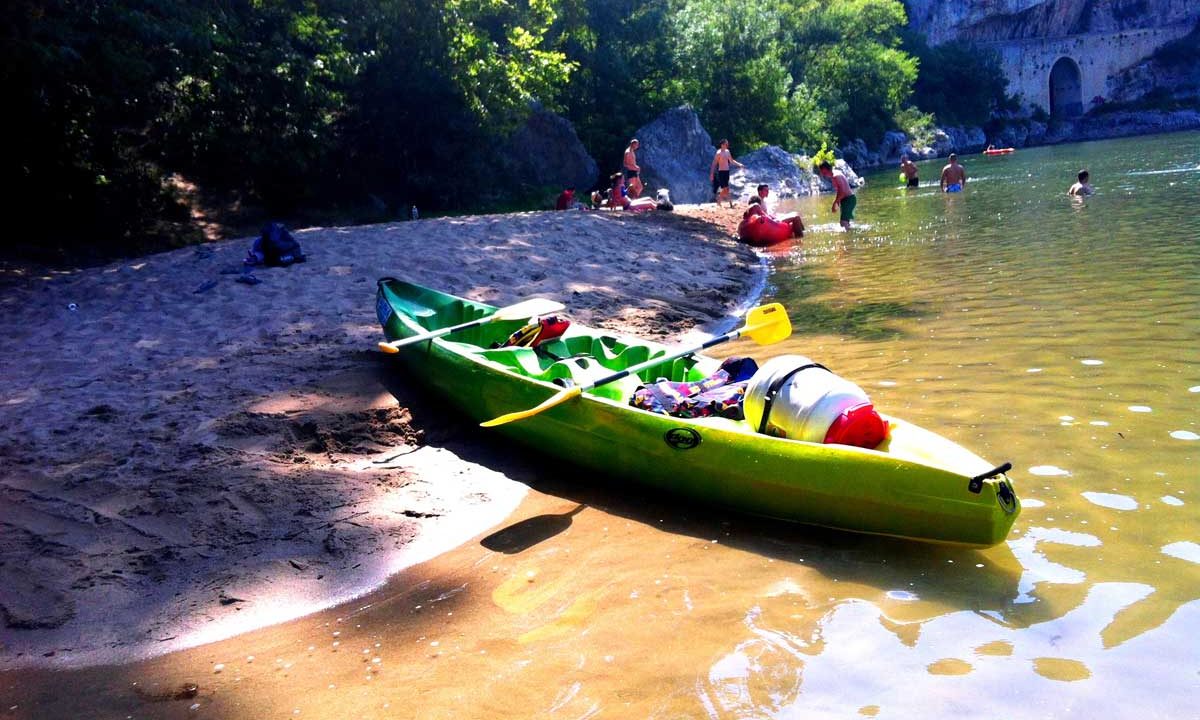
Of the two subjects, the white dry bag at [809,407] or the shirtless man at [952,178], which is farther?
the shirtless man at [952,178]

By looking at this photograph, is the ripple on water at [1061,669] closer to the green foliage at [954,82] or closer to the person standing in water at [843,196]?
the person standing in water at [843,196]

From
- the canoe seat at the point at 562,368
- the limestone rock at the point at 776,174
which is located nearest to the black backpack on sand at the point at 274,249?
the canoe seat at the point at 562,368

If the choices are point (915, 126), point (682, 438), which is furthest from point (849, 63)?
point (682, 438)

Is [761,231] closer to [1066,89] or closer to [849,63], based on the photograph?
[849,63]

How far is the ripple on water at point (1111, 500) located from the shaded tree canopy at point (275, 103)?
1174 centimetres

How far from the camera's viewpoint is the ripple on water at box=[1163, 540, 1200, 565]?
12.9 feet

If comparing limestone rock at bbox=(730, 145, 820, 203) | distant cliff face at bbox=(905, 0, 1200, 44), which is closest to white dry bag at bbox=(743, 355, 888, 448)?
limestone rock at bbox=(730, 145, 820, 203)

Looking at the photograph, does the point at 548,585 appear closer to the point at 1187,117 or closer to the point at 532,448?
the point at 532,448

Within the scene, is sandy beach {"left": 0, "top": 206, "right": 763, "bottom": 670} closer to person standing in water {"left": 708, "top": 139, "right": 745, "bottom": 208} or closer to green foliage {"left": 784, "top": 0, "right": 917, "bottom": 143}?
person standing in water {"left": 708, "top": 139, "right": 745, "bottom": 208}

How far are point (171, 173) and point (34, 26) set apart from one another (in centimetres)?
526

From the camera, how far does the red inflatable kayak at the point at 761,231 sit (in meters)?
16.1

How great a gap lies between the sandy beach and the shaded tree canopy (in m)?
3.55

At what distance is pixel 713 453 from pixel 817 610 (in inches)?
44.9

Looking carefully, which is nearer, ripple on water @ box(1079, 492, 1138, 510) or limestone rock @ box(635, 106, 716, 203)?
ripple on water @ box(1079, 492, 1138, 510)
